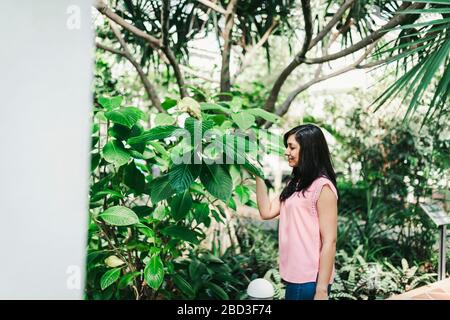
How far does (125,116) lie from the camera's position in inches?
101

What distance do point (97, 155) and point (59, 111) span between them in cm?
84

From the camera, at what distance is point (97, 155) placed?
2795mm

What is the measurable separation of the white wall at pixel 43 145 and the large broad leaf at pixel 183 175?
465mm

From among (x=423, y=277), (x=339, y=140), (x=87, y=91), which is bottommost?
(x=423, y=277)

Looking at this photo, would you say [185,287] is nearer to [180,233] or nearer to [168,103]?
[180,233]

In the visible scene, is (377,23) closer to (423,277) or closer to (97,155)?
(423,277)

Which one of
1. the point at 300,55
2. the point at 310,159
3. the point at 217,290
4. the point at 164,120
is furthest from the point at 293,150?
the point at 300,55

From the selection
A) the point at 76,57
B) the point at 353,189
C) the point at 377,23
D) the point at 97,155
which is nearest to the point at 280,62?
the point at 353,189

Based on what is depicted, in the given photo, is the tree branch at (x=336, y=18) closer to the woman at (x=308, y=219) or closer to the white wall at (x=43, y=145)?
the woman at (x=308, y=219)

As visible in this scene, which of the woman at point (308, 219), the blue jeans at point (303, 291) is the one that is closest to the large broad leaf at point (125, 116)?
the woman at point (308, 219)

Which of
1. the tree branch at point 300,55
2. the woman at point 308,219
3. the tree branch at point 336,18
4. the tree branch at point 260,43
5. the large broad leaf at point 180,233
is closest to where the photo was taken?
the woman at point 308,219

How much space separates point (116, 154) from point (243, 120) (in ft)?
2.05

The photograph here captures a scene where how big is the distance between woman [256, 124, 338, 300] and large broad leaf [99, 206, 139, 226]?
77 centimetres

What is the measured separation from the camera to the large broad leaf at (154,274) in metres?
2.64
